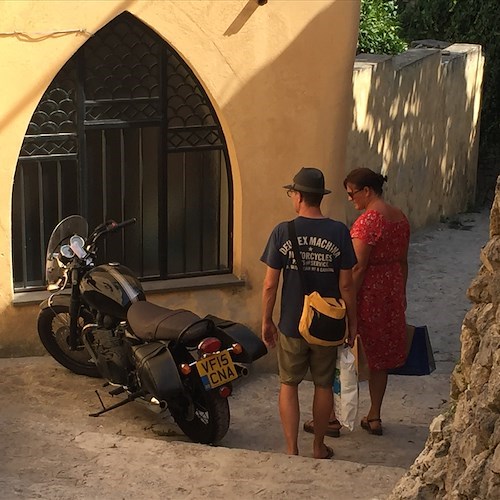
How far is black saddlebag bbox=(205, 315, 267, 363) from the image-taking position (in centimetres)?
639

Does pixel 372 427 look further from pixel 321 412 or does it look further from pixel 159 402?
pixel 159 402

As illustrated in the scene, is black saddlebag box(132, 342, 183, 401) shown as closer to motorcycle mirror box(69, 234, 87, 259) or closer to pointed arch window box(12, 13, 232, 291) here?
motorcycle mirror box(69, 234, 87, 259)

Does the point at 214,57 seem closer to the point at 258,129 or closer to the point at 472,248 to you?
the point at 258,129

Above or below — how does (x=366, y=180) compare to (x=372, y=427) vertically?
above

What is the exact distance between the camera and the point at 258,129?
8.10 metres

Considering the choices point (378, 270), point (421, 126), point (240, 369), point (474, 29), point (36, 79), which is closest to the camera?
point (240, 369)

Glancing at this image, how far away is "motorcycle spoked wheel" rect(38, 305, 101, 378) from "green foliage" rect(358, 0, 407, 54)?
7591 mm

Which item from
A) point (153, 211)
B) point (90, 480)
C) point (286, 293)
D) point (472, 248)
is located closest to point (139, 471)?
point (90, 480)

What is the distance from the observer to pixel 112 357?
6.98m

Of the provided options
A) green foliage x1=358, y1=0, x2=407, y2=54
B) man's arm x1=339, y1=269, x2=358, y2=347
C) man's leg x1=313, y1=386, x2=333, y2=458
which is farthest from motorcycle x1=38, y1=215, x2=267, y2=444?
green foliage x1=358, y1=0, x2=407, y2=54

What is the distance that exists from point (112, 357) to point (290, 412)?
1.16 meters

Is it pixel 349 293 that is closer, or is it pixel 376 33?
pixel 349 293

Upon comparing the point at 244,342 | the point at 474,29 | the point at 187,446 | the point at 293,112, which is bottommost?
the point at 187,446

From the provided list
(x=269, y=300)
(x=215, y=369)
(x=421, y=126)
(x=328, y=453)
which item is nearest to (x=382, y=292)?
(x=269, y=300)
